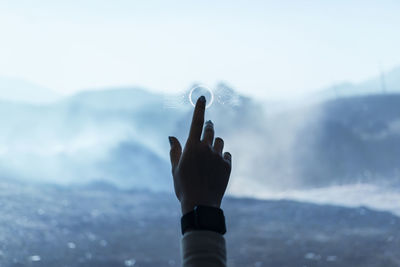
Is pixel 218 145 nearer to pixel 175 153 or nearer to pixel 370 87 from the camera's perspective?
pixel 175 153

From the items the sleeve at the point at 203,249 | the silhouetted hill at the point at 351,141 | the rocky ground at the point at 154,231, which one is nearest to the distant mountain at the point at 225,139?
the silhouetted hill at the point at 351,141

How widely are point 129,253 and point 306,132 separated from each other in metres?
1.02

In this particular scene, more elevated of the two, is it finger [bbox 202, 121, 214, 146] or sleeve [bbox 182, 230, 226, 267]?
finger [bbox 202, 121, 214, 146]

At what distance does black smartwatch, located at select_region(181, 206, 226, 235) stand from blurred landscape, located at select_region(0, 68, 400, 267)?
1.29m

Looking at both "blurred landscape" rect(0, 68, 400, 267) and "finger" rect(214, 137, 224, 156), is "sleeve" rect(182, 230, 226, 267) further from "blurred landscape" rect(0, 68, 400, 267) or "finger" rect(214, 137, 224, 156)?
"blurred landscape" rect(0, 68, 400, 267)

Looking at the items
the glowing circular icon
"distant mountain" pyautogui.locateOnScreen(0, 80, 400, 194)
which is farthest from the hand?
"distant mountain" pyautogui.locateOnScreen(0, 80, 400, 194)

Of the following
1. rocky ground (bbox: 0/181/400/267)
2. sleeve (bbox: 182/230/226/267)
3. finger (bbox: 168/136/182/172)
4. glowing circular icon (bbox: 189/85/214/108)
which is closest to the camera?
sleeve (bbox: 182/230/226/267)

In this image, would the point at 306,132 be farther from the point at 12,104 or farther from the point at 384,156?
the point at 12,104

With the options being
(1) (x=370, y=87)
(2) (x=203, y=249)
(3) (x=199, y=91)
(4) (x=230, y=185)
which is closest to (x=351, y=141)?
(1) (x=370, y=87)

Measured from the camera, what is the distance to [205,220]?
1.96 ft

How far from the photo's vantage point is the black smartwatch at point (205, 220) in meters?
0.60

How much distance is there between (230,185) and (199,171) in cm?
158

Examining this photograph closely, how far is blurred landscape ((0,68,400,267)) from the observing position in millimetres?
1927

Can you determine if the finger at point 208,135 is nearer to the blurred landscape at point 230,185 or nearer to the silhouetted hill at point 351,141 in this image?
the blurred landscape at point 230,185
